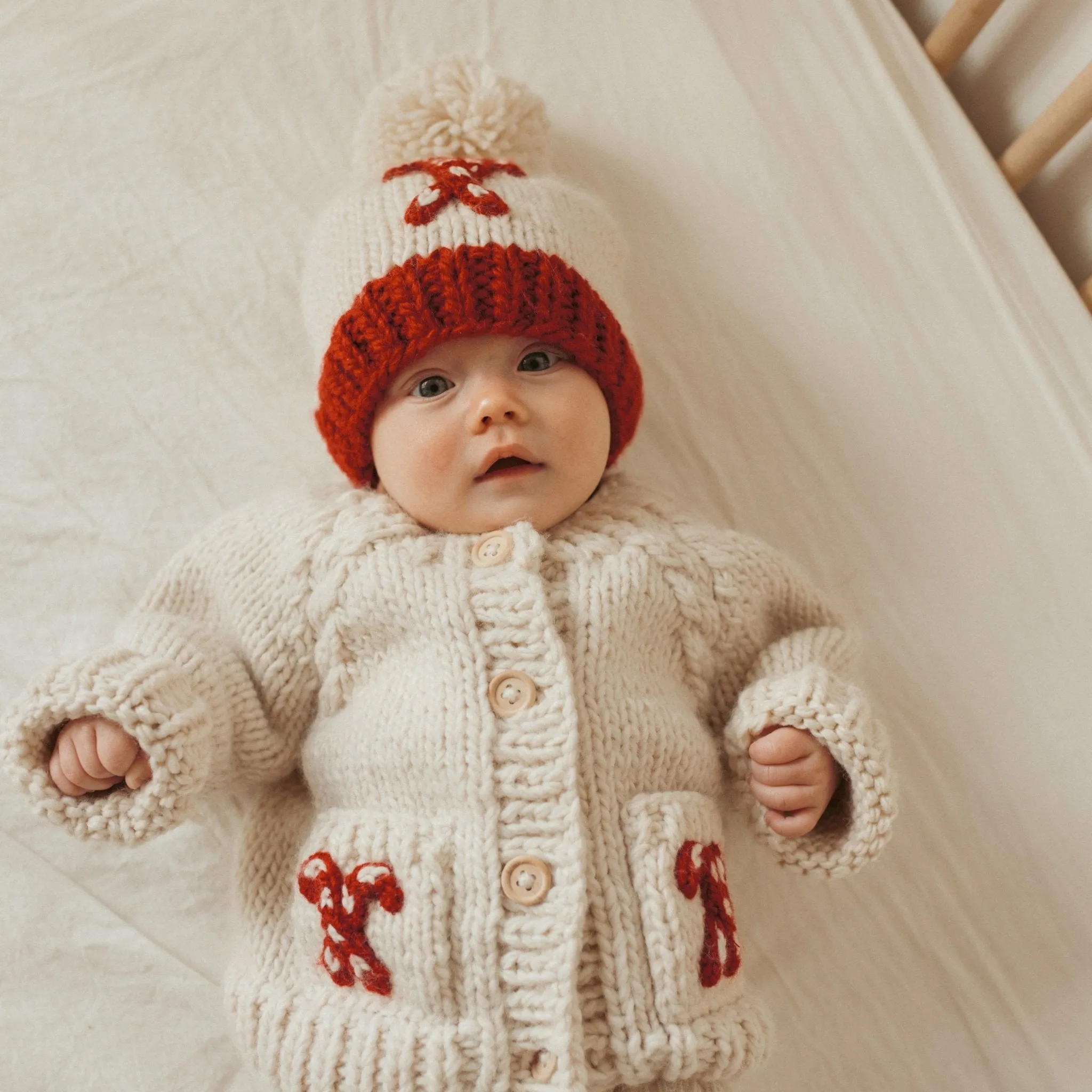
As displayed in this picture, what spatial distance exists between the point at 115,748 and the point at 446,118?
685mm

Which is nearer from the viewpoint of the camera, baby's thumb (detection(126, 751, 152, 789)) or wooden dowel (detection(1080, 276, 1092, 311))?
baby's thumb (detection(126, 751, 152, 789))

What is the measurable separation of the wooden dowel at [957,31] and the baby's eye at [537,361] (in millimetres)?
665

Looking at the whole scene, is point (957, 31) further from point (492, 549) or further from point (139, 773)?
→ point (139, 773)

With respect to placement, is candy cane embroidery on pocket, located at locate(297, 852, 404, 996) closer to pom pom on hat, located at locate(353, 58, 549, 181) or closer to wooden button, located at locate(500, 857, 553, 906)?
wooden button, located at locate(500, 857, 553, 906)

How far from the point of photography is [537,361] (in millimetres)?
958

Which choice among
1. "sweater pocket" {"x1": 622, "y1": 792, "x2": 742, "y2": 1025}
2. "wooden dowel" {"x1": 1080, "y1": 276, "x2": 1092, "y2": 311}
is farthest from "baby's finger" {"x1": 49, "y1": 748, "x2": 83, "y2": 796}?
"wooden dowel" {"x1": 1080, "y1": 276, "x2": 1092, "y2": 311}

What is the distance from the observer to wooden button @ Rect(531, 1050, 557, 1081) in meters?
0.80

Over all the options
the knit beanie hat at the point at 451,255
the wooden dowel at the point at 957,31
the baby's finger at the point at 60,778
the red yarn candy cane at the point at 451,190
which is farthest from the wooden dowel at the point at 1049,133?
the baby's finger at the point at 60,778

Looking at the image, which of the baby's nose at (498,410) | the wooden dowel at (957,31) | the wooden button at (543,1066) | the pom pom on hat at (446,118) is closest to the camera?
the wooden button at (543,1066)

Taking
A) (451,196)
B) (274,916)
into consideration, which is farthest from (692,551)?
(274,916)

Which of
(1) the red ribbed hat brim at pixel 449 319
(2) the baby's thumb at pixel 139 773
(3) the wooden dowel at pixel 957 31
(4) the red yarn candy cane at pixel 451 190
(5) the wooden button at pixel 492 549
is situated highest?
(3) the wooden dowel at pixel 957 31

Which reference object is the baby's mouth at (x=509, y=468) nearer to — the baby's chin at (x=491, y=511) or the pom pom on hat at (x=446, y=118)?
the baby's chin at (x=491, y=511)

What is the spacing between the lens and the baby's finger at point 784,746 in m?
0.89

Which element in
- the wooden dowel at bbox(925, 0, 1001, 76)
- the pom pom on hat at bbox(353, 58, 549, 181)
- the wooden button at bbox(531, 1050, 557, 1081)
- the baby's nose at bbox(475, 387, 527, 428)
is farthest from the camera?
the wooden dowel at bbox(925, 0, 1001, 76)
